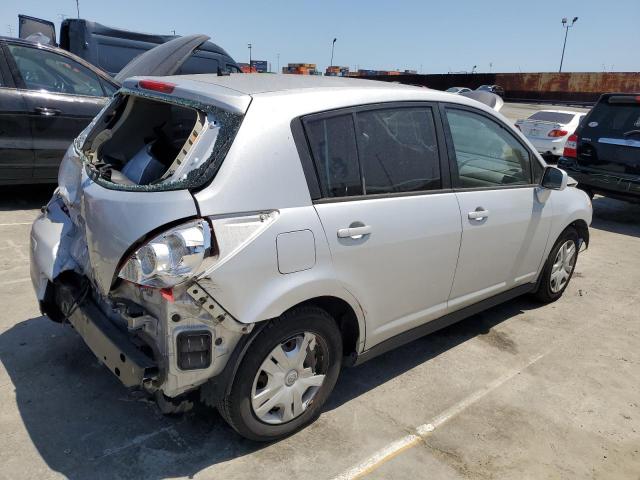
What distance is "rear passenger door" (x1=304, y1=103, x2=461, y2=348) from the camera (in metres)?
2.68

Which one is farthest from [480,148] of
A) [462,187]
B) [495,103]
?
[495,103]

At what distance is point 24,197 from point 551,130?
11380 mm

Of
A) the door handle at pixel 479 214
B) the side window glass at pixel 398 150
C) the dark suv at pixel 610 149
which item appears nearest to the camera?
the side window glass at pixel 398 150

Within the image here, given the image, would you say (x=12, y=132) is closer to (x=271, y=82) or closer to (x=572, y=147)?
(x=271, y=82)

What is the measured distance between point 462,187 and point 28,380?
2.84m

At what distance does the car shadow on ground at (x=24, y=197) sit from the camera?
6.38 metres

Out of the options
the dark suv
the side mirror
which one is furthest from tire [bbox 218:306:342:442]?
the dark suv

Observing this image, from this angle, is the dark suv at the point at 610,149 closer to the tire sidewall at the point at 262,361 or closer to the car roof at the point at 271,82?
the car roof at the point at 271,82

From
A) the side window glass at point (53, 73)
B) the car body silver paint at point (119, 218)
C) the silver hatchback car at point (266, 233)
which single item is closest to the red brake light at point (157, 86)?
the silver hatchback car at point (266, 233)

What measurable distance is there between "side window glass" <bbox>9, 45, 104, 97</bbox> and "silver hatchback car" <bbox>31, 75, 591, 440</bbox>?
3.41m

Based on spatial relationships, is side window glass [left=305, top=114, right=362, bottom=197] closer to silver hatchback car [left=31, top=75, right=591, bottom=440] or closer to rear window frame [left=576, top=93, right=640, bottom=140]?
silver hatchback car [left=31, top=75, right=591, bottom=440]

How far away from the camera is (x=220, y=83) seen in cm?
277

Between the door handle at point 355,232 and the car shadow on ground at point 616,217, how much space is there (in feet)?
20.2

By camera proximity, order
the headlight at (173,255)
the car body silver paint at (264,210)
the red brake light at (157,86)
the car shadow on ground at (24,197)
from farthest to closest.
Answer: the car shadow on ground at (24,197)
the red brake light at (157,86)
the car body silver paint at (264,210)
the headlight at (173,255)
